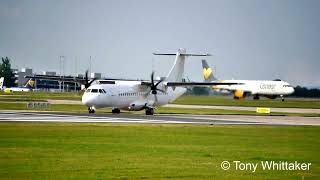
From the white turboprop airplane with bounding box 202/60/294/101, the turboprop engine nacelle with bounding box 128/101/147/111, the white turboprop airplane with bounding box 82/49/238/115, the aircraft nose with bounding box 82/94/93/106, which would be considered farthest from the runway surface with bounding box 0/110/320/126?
the white turboprop airplane with bounding box 202/60/294/101

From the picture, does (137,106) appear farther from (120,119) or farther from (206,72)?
(206,72)

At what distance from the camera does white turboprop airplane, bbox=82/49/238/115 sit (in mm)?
65062

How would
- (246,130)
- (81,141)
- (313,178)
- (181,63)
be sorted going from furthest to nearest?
(181,63), (246,130), (81,141), (313,178)

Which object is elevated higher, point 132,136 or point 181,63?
point 181,63

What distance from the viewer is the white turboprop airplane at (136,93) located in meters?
65.1

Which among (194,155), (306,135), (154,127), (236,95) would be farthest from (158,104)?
(236,95)

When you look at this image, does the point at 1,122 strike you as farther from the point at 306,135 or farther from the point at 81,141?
the point at 306,135

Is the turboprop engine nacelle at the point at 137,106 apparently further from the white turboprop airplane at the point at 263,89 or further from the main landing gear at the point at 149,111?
the white turboprop airplane at the point at 263,89

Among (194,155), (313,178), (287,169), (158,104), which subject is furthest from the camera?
(158,104)

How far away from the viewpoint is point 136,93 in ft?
230

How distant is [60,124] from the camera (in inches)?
1797

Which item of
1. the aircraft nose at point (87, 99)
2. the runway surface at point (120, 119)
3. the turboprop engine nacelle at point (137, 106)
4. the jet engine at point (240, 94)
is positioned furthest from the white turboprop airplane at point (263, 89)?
the runway surface at point (120, 119)

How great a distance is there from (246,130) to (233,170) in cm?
2130

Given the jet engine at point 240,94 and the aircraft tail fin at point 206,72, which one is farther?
the aircraft tail fin at point 206,72
